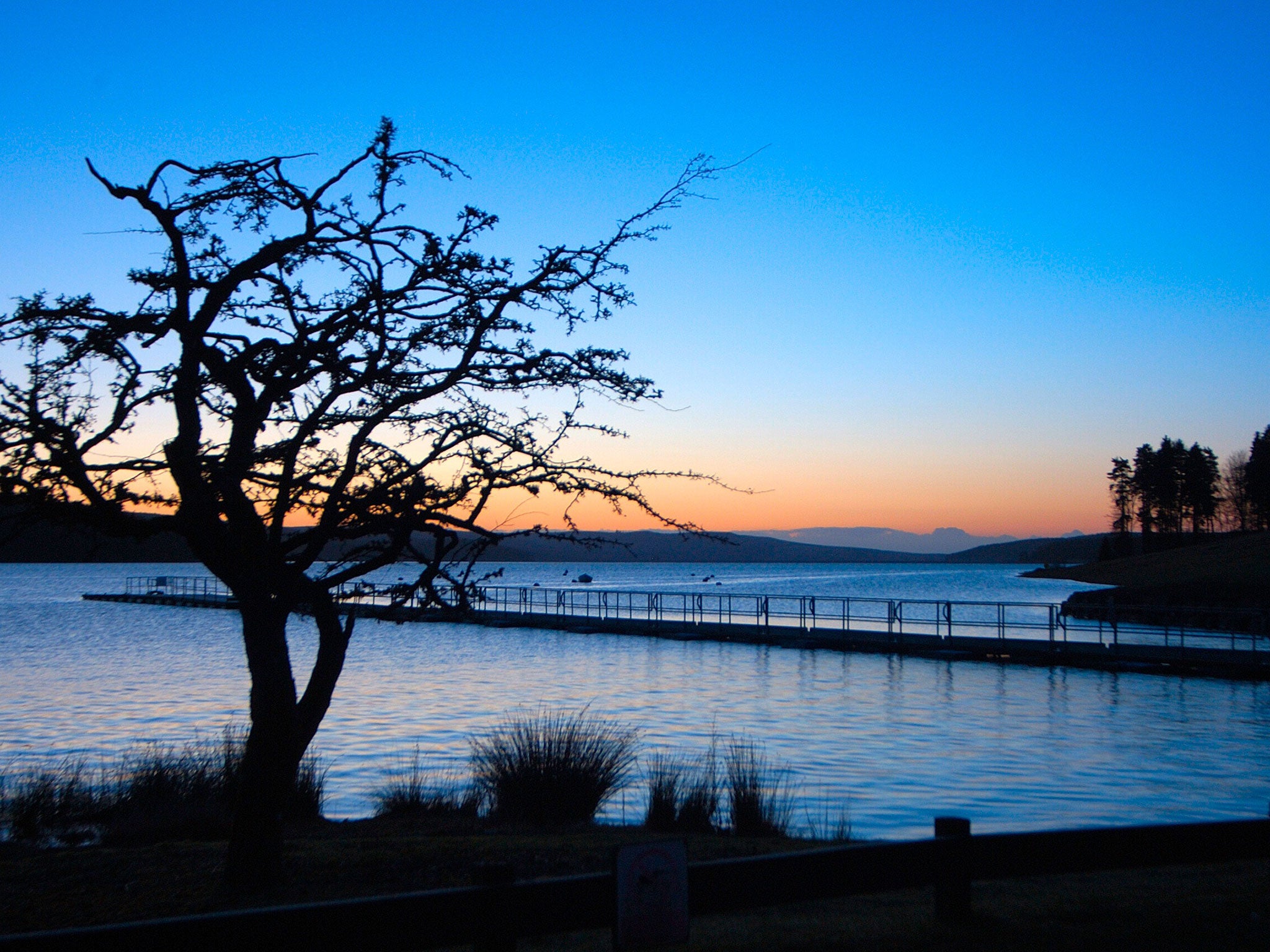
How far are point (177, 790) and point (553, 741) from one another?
4438 mm

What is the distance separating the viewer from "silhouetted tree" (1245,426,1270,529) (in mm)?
106625

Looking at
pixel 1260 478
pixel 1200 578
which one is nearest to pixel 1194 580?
pixel 1200 578

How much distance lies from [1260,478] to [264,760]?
393 feet

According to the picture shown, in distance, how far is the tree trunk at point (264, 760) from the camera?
24.7 ft

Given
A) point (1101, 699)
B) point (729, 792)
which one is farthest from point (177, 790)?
point (1101, 699)

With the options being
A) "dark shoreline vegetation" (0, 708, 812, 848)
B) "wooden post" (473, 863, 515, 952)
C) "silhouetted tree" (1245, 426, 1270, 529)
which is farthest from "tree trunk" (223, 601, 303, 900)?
"silhouetted tree" (1245, 426, 1270, 529)

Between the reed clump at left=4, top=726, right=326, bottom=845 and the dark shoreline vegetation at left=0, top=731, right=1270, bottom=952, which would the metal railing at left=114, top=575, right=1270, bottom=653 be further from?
the reed clump at left=4, top=726, right=326, bottom=845

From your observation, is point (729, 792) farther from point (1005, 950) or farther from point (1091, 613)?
point (1091, 613)

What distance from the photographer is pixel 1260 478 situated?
352 ft

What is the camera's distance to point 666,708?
21797 mm

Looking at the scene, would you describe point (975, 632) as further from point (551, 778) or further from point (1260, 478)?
point (1260, 478)

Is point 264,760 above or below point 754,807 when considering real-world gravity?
above

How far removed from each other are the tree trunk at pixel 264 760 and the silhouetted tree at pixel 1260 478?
118 meters

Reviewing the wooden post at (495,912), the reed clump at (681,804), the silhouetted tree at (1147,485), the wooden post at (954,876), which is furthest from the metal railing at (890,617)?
the silhouetted tree at (1147,485)
